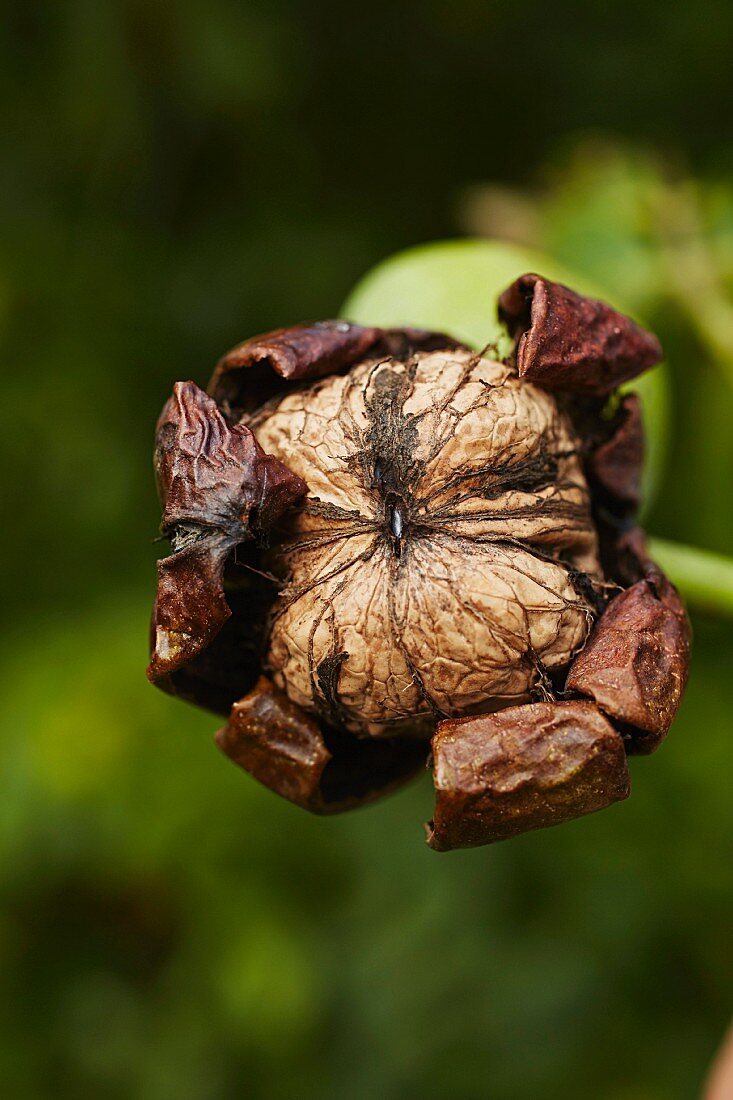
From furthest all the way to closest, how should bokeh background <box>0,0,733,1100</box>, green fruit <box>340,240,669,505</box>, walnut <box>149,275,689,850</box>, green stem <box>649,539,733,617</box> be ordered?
bokeh background <box>0,0,733,1100</box> → green fruit <box>340,240,669,505</box> → green stem <box>649,539,733,617</box> → walnut <box>149,275,689,850</box>

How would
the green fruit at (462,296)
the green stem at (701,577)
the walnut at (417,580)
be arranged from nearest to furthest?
the walnut at (417,580) → the green stem at (701,577) → the green fruit at (462,296)

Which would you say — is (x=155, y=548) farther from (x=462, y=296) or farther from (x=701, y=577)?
(x=701, y=577)

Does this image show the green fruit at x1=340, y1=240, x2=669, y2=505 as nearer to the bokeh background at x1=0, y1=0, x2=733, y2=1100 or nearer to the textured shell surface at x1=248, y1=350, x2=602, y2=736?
the textured shell surface at x1=248, y1=350, x2=602, y2=736

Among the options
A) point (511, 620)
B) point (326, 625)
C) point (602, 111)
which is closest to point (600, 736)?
point (511, 620)

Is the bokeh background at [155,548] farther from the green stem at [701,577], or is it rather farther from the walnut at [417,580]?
the walnut at [417,580]

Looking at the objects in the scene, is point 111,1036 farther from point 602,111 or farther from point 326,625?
point 602,111

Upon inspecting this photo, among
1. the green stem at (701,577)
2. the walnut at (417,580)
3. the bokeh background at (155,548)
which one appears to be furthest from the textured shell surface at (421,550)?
the bokeh background at (155,548)

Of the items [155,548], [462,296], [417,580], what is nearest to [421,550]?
[417,580]

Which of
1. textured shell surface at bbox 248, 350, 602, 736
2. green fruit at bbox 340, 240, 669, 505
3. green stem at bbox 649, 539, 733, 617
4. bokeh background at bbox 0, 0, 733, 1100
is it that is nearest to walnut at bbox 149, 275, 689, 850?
textured shell surface at bbox 248, 350, 602, 736
